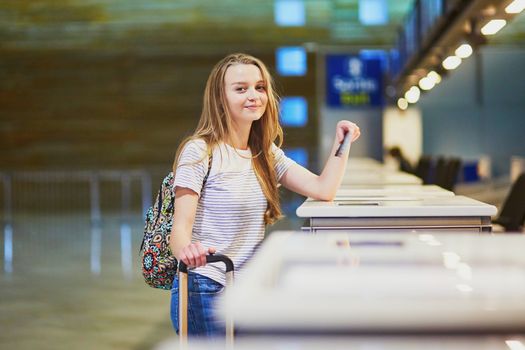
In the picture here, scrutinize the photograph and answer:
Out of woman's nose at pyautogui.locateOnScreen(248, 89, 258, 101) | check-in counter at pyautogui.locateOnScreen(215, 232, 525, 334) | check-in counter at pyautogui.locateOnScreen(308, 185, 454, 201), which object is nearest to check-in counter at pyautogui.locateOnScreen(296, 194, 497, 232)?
check-in counter at pyautogui.locateOnScreen(308, 185, 454, 201)

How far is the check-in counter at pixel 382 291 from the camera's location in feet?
3.63

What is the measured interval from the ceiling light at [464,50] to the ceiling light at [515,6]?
1676mm

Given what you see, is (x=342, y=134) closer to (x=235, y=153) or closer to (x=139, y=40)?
(x=235, y=153)

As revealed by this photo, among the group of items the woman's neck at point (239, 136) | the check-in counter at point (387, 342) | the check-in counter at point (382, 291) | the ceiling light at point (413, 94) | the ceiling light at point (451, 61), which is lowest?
the check-in counter at point (387, 342)

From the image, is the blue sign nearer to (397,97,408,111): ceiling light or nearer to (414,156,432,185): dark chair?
(397,97,408,111): ceiling light

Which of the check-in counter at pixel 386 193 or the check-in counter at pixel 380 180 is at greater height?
the check-in counter at pixel 386 193

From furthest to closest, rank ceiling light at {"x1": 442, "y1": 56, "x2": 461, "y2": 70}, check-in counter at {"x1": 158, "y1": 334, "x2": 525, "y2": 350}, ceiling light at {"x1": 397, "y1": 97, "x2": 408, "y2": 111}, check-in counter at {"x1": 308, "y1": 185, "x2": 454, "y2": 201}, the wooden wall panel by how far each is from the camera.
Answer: the wooden wall panel < ceiling light at {"x1": 397, "y1": 97, "x2": 408, "y2": 111} < ceiling light at {"x1": 442, "y1": 56, "x2": 461, "y2": 70} < check-in counter at {"x1": 308, "y1": 185, "x2": 454, "y2": 201} < check-in counter at {"x1": 158, "y1": 334, "x2": 525, "y2": 350}

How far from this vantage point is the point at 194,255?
2.31 metres

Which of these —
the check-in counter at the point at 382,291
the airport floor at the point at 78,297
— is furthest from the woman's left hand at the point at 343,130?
the airport floor at the point at 78,297

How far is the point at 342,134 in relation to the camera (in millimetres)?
3141

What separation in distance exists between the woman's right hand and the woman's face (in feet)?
1.89

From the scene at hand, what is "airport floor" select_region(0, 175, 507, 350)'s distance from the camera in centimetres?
543

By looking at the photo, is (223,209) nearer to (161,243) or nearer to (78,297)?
(161,243)

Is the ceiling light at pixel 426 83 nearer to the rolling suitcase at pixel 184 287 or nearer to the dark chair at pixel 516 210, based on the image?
the dark chair at pixel 516 210
